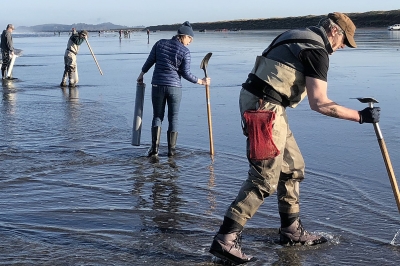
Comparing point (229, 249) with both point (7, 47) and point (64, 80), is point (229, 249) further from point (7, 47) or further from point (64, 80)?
point (7, 47)

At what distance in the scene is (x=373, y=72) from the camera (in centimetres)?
1933

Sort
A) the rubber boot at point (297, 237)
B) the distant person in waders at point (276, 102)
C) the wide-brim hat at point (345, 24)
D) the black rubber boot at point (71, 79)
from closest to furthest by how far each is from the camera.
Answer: the distant person in waders at point (276, 102) → the wide-brim hat at point (345, 24) → the rubber boot at point (297, 237) → the black rubber boot at point (71, 79)

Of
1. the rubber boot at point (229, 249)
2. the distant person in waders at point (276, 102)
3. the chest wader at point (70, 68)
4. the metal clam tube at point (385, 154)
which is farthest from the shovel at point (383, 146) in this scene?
the chest wader at point (70, 68)

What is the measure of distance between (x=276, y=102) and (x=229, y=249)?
1119 millimetres

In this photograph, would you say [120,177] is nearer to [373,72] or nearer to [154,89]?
[154,89]

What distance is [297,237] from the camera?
508 centimetres

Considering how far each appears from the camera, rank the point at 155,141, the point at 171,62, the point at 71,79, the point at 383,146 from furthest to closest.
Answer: the point at 71,79 < the point at 155,141 < the point at 171,62 < the point at 383,146

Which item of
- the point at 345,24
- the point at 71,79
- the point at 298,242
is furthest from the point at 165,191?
the point at 71,79

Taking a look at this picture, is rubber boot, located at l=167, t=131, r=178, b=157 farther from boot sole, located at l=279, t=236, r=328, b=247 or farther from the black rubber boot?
the black rubber boot

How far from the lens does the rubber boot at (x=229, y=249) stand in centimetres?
464

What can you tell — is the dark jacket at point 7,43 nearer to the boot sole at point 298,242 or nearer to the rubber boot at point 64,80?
the rubber boot at point 64,80

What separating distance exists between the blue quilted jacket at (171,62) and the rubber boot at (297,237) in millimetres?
3483

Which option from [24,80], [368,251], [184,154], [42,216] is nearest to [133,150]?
[184,154]

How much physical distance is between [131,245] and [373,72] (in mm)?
15663
